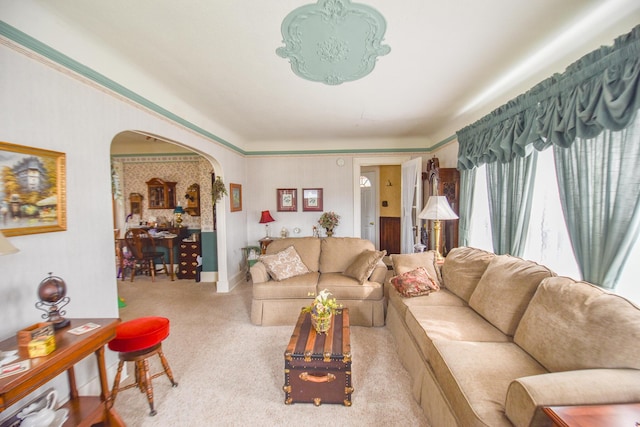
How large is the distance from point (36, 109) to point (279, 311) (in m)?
2.61

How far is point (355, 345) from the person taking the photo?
252 cm

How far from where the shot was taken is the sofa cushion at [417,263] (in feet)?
9.23

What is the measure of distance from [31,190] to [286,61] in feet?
6.32

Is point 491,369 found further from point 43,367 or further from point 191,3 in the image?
point 191,3

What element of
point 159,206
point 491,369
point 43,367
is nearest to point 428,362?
point 491,369

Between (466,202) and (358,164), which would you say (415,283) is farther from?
(358,164)

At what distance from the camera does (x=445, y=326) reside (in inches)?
74.9

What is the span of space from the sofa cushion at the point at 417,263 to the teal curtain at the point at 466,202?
601mm

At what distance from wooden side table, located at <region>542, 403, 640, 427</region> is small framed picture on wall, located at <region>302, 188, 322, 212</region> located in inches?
166

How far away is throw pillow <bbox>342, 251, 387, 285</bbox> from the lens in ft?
9.71

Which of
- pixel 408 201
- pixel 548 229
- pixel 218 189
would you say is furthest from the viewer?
pixel 408 201

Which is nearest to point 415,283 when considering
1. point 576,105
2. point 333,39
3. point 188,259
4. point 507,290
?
point 507,290

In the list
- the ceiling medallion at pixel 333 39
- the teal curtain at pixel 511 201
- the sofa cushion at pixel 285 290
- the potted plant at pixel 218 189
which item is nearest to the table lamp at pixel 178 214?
the potted plant at pixel 218 189

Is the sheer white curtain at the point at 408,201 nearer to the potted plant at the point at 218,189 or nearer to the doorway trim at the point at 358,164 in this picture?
the doorway trim at the point at 358,164
